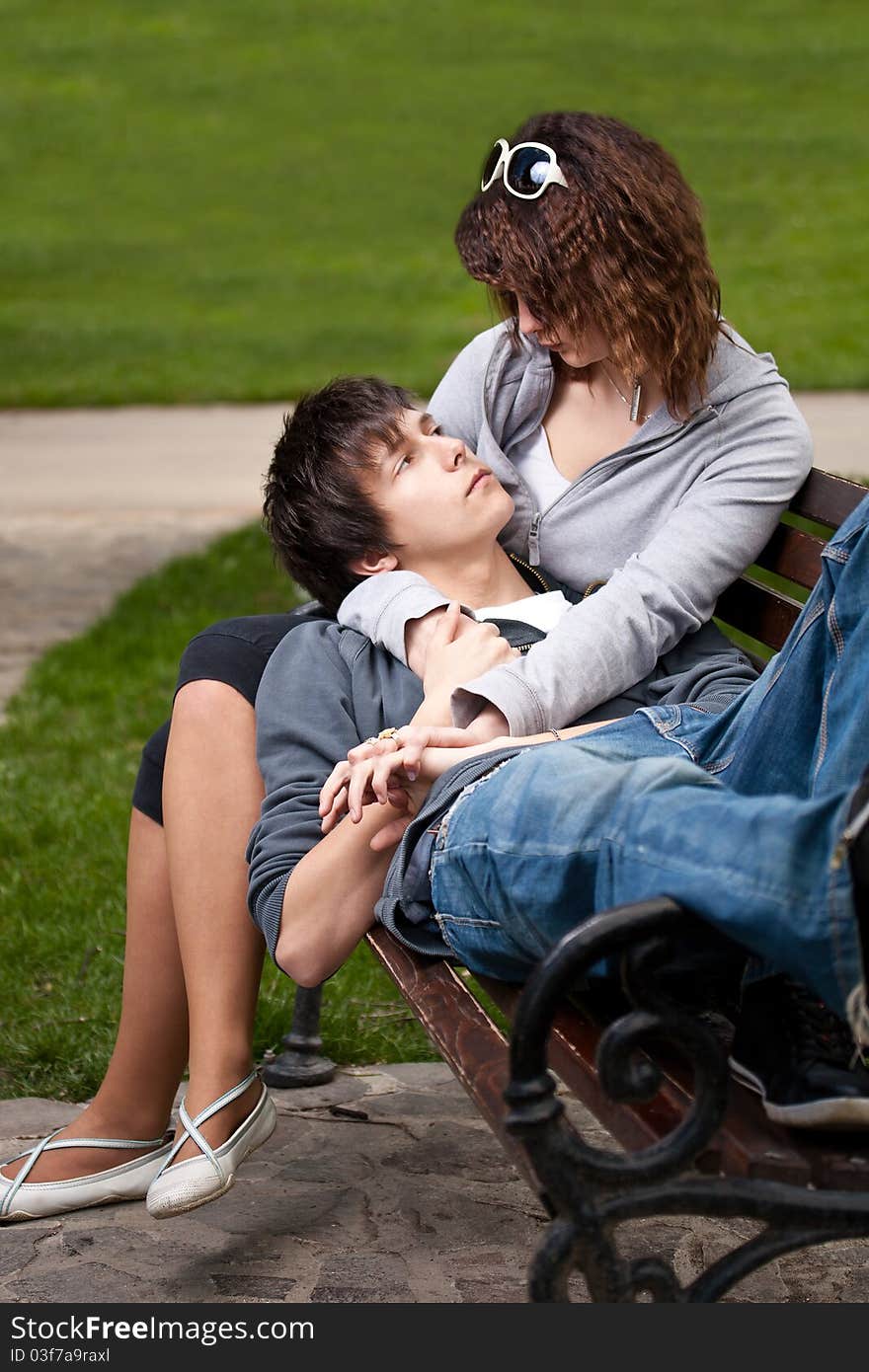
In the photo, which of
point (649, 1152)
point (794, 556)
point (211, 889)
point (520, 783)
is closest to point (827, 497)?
point (794, 556)

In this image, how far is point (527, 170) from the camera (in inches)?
104

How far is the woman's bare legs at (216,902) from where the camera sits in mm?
2479

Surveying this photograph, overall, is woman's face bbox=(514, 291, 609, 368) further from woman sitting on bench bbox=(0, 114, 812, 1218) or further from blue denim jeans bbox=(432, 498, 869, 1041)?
blue denim jeans bbox=(432, 498, 869, 1041)

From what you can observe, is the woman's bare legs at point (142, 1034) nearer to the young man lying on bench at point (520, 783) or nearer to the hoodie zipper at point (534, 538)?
the young man lying on bench at point (520, 783)

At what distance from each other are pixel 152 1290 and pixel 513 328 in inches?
63.9

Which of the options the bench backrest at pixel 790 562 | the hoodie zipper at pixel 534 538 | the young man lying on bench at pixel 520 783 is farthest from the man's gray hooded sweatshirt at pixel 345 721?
the hoodie zipper at pixel 534 538

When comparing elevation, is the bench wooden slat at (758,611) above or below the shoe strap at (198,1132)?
above

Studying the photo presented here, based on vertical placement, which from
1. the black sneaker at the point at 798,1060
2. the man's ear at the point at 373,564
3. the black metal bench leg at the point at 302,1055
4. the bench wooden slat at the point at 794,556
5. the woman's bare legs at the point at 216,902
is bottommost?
the black metal bench leg at the point at 302,1055

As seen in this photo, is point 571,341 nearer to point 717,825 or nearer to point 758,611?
point 758,611

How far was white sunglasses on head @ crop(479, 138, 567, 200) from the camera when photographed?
8.63 ft

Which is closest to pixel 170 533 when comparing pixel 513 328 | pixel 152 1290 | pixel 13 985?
pixel 13 985

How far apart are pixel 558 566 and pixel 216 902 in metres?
0.83

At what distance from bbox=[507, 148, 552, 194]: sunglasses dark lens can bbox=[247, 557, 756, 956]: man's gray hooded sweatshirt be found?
Answer: 0.66 m

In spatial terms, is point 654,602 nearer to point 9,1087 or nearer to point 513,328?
point 513,328
